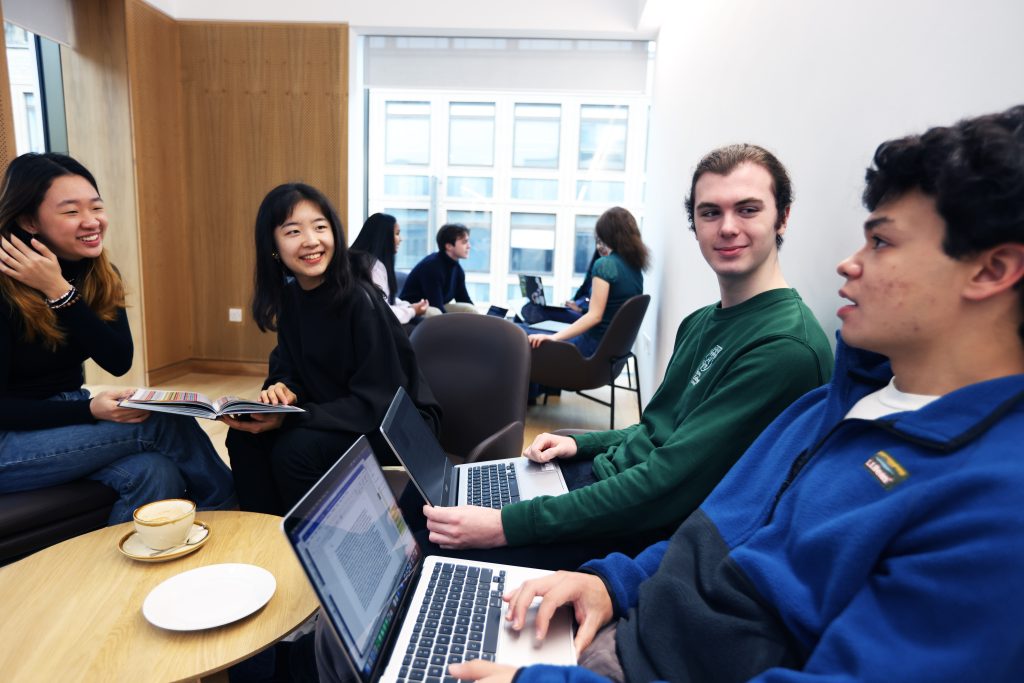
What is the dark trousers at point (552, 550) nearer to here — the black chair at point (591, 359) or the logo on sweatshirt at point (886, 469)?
the logo on sweatshirt at point (886, 469)

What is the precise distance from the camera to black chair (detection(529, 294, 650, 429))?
3.36m

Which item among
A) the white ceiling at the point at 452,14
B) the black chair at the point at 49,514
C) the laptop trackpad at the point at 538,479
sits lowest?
the black chair at the point at 49,514

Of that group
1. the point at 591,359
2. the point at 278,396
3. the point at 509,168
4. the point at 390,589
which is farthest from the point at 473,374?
the point at 509,168

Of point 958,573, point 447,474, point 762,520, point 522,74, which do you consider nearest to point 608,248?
point 522,74

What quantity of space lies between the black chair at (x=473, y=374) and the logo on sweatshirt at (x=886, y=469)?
1.38 m

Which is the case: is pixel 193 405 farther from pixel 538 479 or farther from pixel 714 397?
pixel 714 397

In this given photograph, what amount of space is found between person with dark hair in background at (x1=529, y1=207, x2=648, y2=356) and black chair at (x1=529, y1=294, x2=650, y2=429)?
13 centimetres

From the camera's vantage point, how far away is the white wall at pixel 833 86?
0.88 metres

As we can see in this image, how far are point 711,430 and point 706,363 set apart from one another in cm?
23

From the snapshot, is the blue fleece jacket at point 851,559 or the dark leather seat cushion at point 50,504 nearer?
the blue fleece jacket at point 851,559

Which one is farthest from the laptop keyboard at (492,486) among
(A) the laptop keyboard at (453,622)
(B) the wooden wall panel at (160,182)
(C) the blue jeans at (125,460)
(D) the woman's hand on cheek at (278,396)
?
(B) the wooden wall panel at (160,182)

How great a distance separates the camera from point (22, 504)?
165 centimetres

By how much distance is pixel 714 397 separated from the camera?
120cm

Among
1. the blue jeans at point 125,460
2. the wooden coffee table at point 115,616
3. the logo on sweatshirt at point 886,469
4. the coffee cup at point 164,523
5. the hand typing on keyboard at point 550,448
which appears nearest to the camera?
the logo on sweatshirt at point 886,469
